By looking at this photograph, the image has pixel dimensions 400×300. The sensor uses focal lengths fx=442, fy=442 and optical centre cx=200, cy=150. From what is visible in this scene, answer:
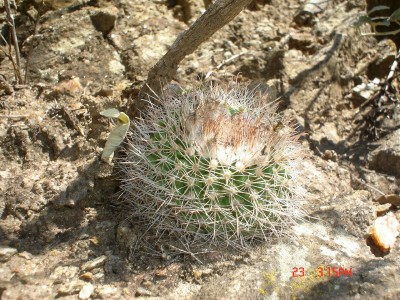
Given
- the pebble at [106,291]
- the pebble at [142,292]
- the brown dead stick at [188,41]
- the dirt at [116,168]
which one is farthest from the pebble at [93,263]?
the brown dead stick at [188,41]

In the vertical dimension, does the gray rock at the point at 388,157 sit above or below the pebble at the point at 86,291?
above

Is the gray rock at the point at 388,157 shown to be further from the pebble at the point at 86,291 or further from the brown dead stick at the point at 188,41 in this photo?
the pebble at the point at 86,291

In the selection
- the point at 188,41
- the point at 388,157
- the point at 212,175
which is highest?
the point at 188,41

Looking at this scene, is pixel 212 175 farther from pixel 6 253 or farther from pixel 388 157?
pixel 388 157

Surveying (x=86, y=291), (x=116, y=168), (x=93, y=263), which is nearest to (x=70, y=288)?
(x=86, y=291)

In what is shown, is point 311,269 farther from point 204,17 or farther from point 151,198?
point 204,17

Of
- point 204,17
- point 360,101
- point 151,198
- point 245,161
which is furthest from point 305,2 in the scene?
point 151,198
